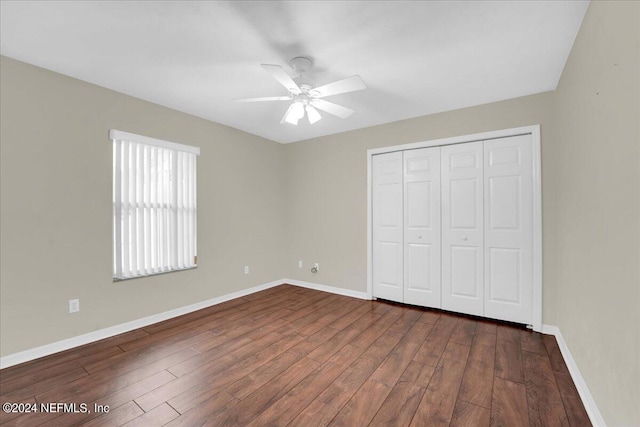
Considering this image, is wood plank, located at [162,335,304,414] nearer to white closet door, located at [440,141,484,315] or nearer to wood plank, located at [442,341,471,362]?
wood plank, located at [442,341,471,362]

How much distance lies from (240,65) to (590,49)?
248cm


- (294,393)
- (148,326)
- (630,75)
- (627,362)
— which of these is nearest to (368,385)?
(294,393)

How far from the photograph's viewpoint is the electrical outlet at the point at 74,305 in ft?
8.27

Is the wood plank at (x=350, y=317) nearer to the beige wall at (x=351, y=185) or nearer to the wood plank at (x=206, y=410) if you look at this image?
the beige wall at (x=351, y=185)

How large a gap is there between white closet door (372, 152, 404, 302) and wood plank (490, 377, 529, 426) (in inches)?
72.0

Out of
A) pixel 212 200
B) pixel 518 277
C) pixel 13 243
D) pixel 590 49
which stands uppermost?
pixel 590 49

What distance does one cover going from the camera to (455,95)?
296cm

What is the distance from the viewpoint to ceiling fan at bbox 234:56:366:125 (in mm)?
2059

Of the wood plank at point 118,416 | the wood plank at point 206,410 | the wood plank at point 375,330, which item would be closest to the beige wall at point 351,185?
the wood plank at point 375,330

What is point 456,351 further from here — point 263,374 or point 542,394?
point 263,374

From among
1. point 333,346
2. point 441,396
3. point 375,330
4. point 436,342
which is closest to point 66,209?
point 333,346

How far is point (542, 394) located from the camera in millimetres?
1854

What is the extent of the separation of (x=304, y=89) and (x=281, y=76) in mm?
375

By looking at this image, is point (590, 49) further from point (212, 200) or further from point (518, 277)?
point (212, 200)
